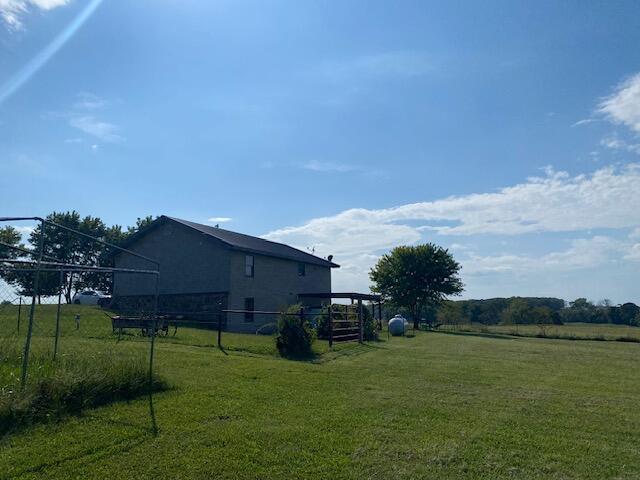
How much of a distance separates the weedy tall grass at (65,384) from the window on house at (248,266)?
1770 cm

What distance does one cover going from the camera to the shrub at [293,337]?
1488cm

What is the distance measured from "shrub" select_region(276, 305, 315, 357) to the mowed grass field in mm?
3533

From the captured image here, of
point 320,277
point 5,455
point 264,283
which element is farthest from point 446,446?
point 320,277

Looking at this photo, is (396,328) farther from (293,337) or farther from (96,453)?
(96,453)

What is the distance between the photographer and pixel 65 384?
6.81m

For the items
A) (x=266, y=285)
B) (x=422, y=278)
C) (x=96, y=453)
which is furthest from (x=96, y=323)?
(x=422, y=278)

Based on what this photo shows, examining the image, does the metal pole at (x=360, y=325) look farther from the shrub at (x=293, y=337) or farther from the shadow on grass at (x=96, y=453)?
the shadow on grass at (x=96, y=453)

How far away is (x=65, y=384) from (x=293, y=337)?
8646 millimetres

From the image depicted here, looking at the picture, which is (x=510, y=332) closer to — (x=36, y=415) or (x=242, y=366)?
(x=242, y=366)

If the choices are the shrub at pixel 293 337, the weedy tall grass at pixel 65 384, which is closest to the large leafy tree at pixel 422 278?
the shrub at pixel 293 337

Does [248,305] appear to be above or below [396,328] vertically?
above

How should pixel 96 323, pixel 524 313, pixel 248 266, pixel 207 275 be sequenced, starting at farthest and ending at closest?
pixel 524 313 → pixel 248 266 → pixel 207 275 → pixel 96 323

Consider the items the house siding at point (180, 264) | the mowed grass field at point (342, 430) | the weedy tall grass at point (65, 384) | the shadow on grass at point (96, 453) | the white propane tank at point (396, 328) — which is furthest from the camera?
the white propane tank at point (396, 328)

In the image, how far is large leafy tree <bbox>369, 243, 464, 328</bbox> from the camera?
145 ft
